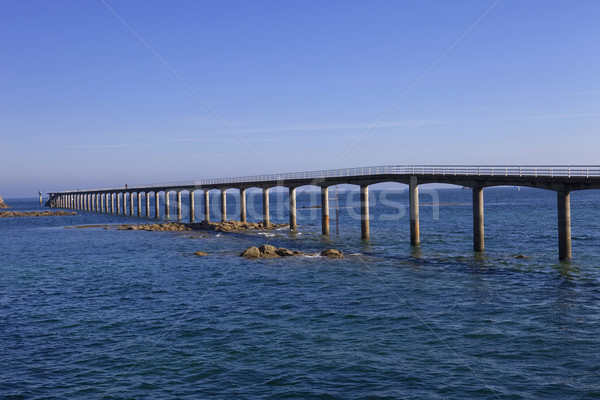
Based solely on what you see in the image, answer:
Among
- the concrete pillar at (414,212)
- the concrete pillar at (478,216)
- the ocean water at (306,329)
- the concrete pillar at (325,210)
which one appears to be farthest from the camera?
the concrete pillar at (325,210)

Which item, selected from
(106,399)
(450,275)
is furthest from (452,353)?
(450,275)

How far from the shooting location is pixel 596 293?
89.6 feet

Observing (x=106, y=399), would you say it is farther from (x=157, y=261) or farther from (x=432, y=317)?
(x=157, y=261)

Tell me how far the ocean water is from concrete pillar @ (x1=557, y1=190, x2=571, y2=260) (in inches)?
42.0

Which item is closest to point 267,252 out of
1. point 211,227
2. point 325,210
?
point 325,210

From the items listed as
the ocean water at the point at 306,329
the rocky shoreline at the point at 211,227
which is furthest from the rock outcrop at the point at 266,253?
the rocky shoreline at the point at 211,227

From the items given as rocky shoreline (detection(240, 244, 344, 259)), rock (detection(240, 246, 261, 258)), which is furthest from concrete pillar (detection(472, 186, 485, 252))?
rock (detection(240, 246, 261, 258))

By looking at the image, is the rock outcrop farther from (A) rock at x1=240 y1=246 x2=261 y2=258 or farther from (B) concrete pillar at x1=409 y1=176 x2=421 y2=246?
(B) concrete pillar at x1=409 y1=176 x2=421 y2=246

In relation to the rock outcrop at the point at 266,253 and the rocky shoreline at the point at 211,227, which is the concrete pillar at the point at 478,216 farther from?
the rocky shoreline at the point at 211,227

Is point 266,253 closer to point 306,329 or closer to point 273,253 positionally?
point 273,253

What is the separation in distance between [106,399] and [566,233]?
3412 cm

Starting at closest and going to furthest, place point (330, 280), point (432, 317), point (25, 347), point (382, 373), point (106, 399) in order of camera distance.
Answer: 1. point (106, 399)
2. point (382, 373)
3. point (25, 347)
4. point (432, 317)
5. point (330, 280)

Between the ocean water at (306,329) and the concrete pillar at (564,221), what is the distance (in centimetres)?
107

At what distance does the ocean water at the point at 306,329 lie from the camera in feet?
52.0
